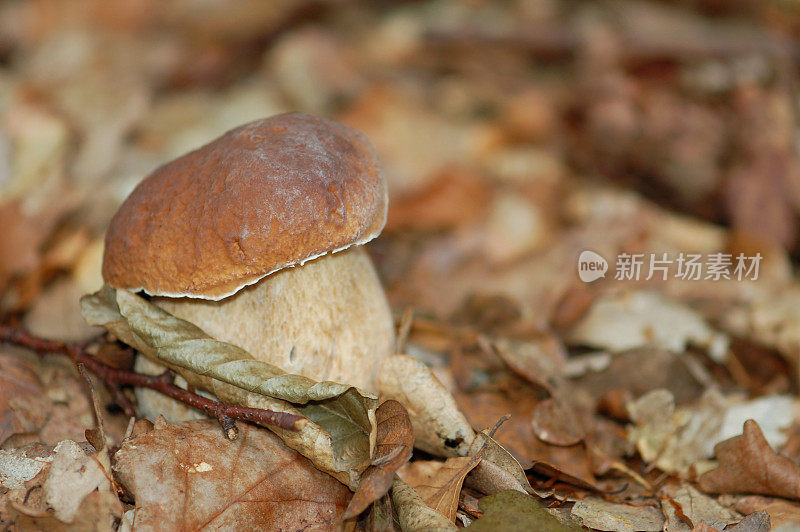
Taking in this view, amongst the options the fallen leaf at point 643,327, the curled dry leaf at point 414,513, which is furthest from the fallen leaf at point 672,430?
the curled dry leaf at point 414,513

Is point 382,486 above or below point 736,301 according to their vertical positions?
above

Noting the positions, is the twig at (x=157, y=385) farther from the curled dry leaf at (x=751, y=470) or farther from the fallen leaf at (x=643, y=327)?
the fallen leaf at (x=643, y=327)

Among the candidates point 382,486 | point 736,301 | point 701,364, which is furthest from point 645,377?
point 382,486

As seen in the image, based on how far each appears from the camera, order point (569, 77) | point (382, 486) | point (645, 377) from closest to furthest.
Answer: point (382, 486)
point (645, 377)
point (569, 77)

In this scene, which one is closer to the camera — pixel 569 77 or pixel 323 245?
pixel 323 245

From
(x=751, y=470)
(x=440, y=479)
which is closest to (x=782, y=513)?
(x=751, y=470)

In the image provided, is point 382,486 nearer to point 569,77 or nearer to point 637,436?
point 637,436
